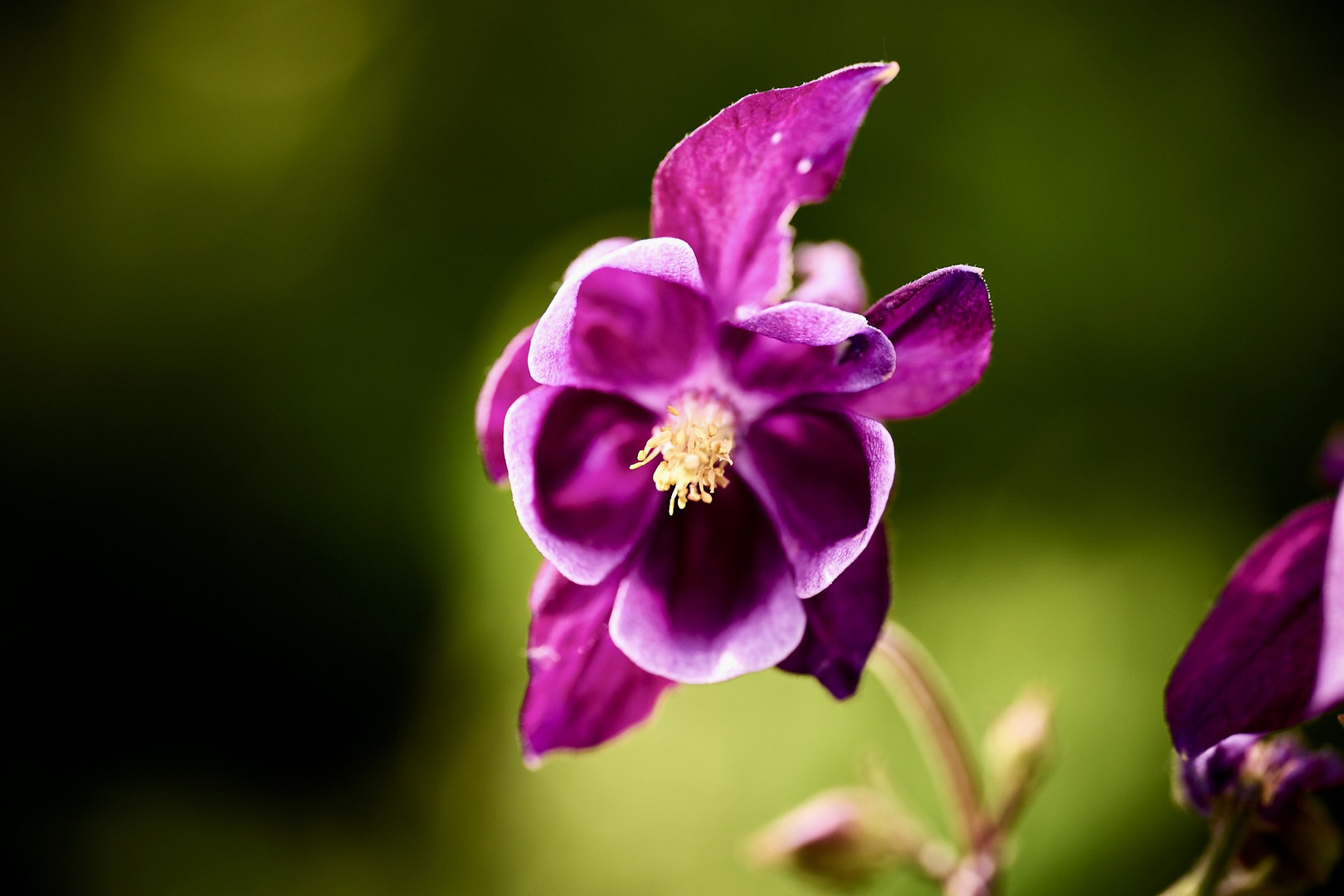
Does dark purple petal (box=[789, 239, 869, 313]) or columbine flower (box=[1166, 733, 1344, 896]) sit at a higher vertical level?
dark purple petal (box=[789, 239, 869, 313])

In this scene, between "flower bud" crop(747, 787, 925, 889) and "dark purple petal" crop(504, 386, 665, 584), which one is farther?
"flower bud" crop(747, 787, 925, 889)

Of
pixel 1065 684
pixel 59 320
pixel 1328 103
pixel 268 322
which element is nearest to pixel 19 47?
pixel 59 320

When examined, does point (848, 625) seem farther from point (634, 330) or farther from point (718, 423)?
point (634, 330)

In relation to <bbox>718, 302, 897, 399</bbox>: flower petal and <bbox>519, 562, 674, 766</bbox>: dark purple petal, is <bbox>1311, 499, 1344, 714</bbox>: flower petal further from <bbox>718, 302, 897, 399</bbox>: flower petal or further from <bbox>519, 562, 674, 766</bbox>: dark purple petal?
<bbox>519, 562, 674, 766</bbox>: dark purple petal

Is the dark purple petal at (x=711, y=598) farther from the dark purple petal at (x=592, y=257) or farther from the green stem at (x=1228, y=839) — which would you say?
the green stem at (x=1228, y=839)

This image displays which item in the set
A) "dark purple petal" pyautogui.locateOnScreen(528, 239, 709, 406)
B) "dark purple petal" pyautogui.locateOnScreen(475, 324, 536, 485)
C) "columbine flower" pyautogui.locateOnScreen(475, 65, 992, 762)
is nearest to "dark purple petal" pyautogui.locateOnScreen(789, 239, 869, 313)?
"columbine flower" pyautogui.locateOnScreen(475, 65, 992, 762)

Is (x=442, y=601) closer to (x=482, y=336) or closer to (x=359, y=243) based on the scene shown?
(x=482, y=336)

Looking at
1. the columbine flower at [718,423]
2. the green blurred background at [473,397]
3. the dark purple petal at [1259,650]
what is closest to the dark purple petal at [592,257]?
the columbine flower at [718,423]
